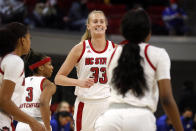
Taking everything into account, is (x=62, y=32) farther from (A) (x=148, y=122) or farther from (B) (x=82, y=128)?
(A) (x=148, y=122)

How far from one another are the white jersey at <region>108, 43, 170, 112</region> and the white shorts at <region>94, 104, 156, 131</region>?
5 cm

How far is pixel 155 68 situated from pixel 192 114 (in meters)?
7.68

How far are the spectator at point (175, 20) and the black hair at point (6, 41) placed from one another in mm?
10741

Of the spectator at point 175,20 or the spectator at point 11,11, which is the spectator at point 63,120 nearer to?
the spectator at point 11,11

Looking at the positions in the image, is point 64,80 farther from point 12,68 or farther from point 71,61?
point 12,68

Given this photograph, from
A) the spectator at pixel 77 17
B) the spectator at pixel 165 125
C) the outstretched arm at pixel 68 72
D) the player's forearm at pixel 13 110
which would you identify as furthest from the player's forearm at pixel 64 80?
the spectator at pixel 77 17

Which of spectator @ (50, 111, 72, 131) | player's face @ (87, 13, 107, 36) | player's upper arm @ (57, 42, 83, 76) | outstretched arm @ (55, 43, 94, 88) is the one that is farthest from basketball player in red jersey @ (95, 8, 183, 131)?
spectator @ (50, 111, 72, 131)

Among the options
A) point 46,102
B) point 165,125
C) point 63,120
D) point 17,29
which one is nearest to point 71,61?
point 46,102

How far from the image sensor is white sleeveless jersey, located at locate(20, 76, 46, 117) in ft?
17.9

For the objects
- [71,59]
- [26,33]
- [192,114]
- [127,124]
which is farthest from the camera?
[192,114]

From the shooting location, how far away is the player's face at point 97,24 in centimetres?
593

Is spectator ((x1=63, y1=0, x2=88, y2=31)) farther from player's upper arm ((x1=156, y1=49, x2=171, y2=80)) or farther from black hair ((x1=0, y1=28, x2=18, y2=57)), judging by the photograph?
player's upper arm ((x1=156, y1=49, x2=171, y2=80))

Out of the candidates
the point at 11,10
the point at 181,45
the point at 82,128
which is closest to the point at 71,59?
the point at 82,128

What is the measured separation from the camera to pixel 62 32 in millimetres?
13719
